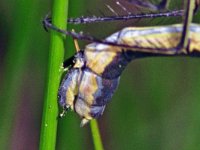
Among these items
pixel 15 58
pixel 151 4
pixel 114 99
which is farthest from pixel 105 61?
pixel 114 99

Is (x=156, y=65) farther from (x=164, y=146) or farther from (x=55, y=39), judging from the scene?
(x=55, y=39)

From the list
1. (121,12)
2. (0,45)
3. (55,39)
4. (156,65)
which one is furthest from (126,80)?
(55,39)

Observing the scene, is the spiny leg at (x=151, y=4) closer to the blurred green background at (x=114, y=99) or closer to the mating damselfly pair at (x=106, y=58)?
the mating damselfly pair at (x=106, y=58)

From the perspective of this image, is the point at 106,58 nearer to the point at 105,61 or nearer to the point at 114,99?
the point at 105,61

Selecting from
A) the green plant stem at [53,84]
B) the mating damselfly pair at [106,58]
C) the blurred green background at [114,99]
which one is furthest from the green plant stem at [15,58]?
the green plant stem at [53,84]

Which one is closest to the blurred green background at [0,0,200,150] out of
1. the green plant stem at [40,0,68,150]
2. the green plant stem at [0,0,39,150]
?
the green plant stem at [0,0,39,150]
